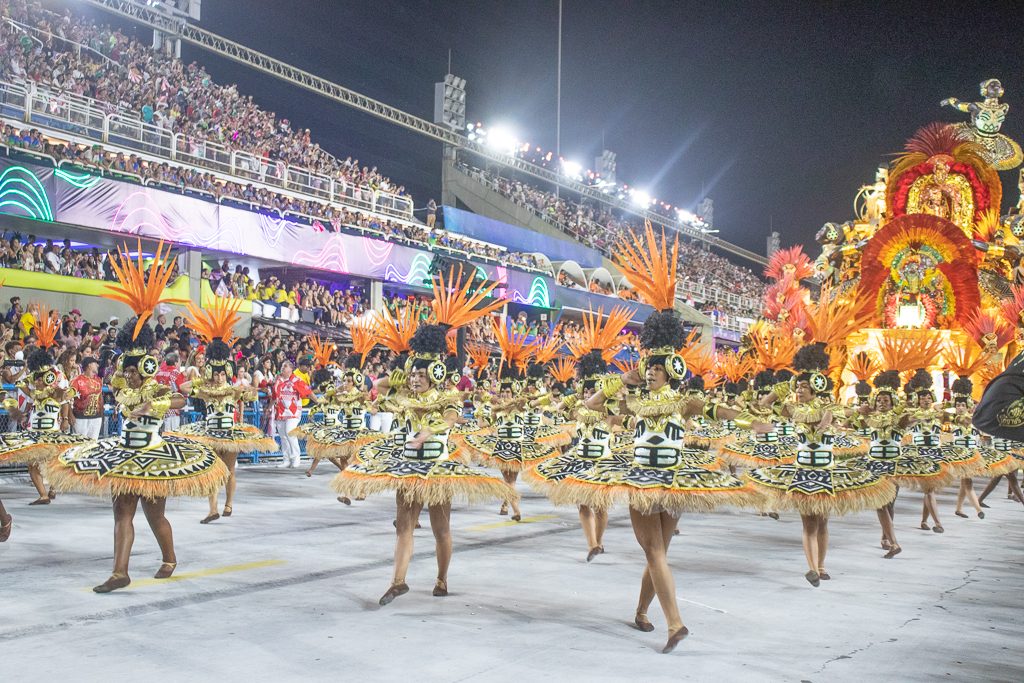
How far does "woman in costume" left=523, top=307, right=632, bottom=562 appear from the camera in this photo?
769cm

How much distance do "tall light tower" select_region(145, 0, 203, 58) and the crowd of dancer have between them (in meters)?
16.4

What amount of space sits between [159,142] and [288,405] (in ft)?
28.4

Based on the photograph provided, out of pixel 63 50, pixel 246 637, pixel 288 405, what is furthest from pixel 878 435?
pixel 63 50

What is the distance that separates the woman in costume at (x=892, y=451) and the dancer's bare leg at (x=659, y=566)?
4.88 m

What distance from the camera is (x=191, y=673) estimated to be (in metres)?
4.87

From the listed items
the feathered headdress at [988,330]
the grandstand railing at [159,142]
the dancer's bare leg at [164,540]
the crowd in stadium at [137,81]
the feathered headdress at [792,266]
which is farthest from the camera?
the feathered headdress at [792,266]

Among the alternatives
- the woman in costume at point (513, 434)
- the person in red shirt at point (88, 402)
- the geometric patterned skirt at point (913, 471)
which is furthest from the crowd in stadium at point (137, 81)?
the geometric patterned skirt at point (913, 471)

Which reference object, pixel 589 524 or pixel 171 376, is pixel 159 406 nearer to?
pixel 589 524

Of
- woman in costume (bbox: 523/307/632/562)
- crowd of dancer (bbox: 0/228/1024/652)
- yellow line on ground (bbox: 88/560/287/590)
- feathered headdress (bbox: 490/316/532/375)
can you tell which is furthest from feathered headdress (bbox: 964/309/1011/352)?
yellow line on ground (bbox: 88/560/287/590)

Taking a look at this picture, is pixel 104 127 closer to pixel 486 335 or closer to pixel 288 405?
pixel 288 405

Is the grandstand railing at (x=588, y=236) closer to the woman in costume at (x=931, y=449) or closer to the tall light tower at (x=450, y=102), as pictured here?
the tall light tower at (x=450, y=102)

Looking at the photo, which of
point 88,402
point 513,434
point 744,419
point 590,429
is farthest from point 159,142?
point 744,419

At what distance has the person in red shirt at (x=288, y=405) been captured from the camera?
16.8 m

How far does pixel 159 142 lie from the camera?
21.6 meters
